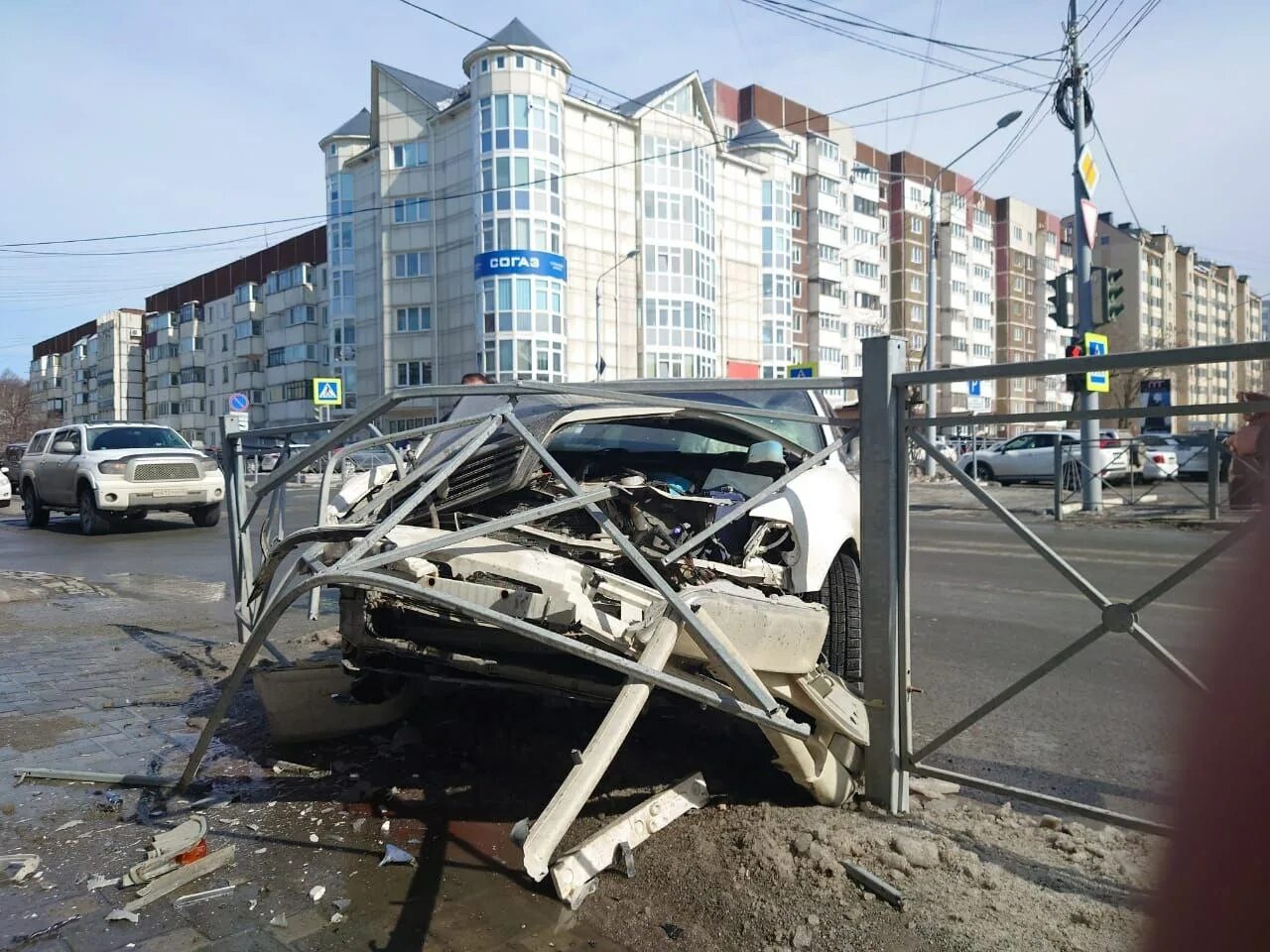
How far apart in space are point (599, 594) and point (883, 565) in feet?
3.86

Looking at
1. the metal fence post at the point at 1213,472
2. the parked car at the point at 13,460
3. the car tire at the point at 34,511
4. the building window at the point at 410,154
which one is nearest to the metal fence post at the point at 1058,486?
the metal fence post at the point at 1213,472

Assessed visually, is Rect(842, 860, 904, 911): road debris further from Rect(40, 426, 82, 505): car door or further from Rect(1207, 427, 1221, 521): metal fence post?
Rect(40, 426, 82, 505): car door

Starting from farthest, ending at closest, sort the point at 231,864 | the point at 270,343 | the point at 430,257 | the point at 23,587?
the point at 270,343, the point at 430,257, the point at 23,587, the point at 231,864

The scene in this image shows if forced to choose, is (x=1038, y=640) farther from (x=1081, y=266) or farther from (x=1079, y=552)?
(x=1081, y=266)

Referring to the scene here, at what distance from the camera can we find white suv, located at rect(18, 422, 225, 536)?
1463 centimetres

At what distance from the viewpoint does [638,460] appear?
16.8ft

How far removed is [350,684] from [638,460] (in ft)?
6.42

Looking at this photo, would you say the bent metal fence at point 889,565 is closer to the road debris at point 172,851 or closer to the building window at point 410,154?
the road debris at point 172,851

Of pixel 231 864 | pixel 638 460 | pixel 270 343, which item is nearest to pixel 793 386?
pixel 638 460

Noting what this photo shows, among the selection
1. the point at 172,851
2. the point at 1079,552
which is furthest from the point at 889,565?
the point at 1079,552

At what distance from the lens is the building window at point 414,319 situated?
5291cm

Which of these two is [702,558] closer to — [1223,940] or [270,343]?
[1223,940]

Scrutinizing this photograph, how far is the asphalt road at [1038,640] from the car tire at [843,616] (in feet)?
1.62

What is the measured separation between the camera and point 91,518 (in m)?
15.0
